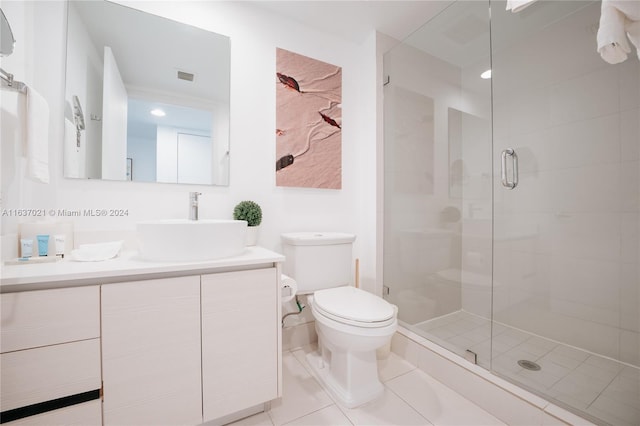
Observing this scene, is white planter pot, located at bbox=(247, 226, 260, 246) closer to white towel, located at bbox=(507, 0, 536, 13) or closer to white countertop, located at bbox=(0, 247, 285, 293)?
white countertop, located at bbox=(0, 247, 285, 293)

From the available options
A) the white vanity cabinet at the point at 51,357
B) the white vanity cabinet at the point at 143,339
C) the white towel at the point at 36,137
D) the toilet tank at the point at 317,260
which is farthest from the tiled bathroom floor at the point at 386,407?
the white towel at the point at 36,137

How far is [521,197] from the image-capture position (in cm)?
166

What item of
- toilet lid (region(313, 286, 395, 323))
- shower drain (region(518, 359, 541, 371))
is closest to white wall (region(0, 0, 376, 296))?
toilet lid (region(313, 286, 395, 323))

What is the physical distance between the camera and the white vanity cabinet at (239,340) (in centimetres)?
103

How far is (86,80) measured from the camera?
49.4 inches

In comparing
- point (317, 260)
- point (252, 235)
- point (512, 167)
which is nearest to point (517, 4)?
point (512, 167)

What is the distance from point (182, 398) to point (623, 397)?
1.91 m

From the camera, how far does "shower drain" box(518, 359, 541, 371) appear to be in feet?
4.42

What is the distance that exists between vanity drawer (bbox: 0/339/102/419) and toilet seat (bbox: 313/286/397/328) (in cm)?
88

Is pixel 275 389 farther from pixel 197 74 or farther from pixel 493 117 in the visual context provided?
pixel 493 117

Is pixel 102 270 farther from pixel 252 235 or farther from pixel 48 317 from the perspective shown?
pixel 252 235

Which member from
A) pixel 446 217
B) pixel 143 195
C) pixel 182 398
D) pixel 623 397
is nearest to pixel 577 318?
pixel 623 397

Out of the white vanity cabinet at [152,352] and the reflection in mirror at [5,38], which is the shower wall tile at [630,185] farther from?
the reflection in mirror at [5,38]

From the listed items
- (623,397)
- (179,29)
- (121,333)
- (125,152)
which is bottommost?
(623,397)
